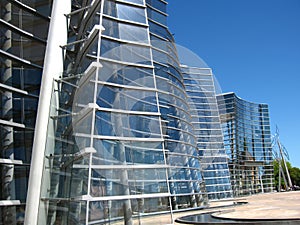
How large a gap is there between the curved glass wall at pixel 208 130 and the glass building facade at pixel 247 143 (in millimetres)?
16155

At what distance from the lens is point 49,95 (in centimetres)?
1012

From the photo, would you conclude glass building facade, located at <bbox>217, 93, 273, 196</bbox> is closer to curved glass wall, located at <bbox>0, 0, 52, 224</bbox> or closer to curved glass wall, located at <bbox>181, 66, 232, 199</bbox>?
curved glass wall, located at <bbox>181, 66, 232, 199</bbox>

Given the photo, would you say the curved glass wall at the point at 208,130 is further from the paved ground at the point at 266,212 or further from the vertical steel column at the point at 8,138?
the vertical steel column at the point at 8,138

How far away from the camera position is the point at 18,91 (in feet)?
38.1

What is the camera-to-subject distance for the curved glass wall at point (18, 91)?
10.4 meters

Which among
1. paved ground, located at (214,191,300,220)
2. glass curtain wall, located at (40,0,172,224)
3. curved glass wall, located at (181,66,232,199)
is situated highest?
curved glass wall, located at (181,66,232,199)

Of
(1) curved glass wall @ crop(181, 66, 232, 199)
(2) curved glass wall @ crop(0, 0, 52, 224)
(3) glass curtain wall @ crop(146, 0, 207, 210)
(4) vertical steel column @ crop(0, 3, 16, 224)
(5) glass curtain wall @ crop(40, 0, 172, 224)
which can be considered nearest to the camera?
(5) glass curtain wall @ crop(40, 0, 172, 224)

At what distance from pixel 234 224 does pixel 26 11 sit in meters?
11.6

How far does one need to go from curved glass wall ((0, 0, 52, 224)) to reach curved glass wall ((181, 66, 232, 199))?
32.1m

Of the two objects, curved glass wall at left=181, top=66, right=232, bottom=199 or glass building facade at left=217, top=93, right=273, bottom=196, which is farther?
glass building facade at left=217, top=93, right=273, bottom=196

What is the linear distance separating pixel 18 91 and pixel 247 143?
72612mm

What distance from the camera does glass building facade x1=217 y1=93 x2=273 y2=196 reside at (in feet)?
233

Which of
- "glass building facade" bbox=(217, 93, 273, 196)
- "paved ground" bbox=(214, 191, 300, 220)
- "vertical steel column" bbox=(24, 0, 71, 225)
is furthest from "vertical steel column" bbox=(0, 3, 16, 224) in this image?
"glass building facade" bbox=(217, 93, 273, 196)

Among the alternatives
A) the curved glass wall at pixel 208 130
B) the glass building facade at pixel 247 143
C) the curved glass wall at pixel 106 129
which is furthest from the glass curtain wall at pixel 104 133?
the glass building facade at pixel 247 143
